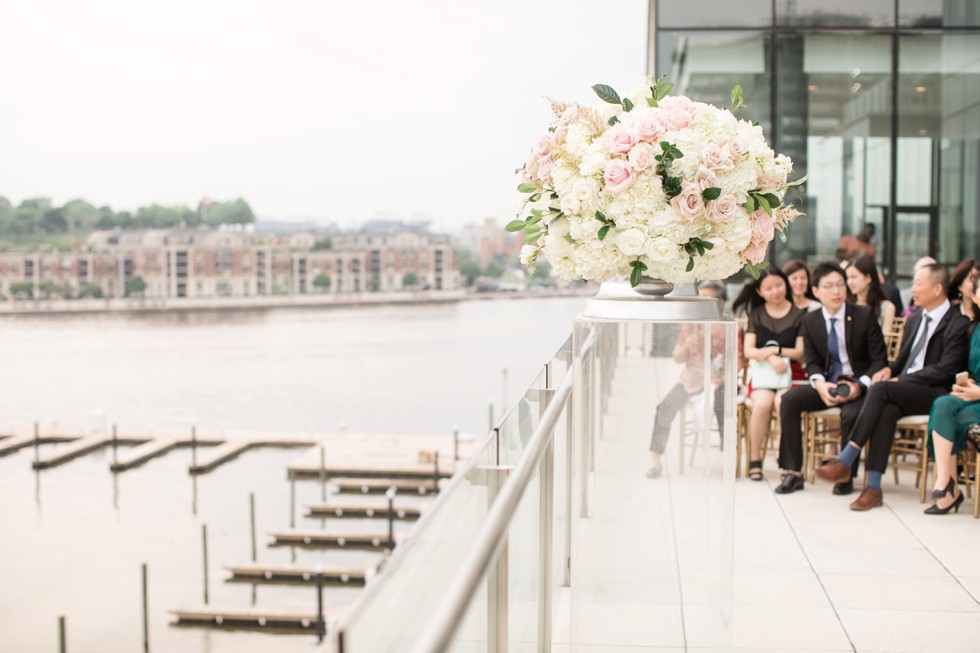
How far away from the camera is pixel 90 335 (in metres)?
120

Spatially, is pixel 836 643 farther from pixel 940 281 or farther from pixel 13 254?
pixel 13 254

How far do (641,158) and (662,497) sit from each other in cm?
90

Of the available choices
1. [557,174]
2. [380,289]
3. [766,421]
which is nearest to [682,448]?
[557,174]

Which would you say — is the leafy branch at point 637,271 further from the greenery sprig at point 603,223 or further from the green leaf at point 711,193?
the green leaf at point 711,193

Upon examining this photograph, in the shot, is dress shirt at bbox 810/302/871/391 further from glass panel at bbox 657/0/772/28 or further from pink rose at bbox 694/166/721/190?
glass panel at bbox 657/0/772/28

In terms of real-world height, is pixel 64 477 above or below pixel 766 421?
below

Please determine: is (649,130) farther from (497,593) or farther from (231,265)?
(231,265)

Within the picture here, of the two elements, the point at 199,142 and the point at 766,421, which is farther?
the point at 199,142

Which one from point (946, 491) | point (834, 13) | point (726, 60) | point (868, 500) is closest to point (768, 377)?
point (868, 500)

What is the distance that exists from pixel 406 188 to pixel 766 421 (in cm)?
12809

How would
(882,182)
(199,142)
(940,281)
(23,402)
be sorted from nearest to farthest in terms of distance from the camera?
(940,281), (882,182), (23,402), (199,142)

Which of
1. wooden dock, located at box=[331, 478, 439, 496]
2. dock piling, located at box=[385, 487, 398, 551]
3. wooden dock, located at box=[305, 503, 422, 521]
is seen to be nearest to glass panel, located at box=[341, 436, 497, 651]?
dock piling, located at box=[385, 487, 398, 551]

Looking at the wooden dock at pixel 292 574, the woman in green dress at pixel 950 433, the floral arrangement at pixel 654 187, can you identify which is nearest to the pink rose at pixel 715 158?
the floral arrangement at pixel 654 187

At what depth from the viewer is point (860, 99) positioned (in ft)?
32.9
